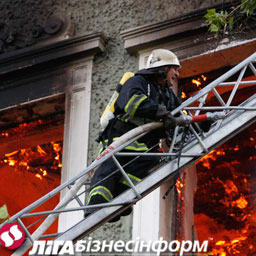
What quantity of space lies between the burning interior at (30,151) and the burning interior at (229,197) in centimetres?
249

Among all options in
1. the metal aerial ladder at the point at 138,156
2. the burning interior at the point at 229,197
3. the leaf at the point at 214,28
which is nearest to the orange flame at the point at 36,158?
the burning interior at the point at 229,197

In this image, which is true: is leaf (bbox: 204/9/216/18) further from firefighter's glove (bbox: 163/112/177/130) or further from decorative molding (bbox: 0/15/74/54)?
decorative molding (bbox: 0/15/74/54)

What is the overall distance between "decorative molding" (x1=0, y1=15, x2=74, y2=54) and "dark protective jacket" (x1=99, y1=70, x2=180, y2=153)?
3.15 metres

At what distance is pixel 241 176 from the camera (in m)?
13.6

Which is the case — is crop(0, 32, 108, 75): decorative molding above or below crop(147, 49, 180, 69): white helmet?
above

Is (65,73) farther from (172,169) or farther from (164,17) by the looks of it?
(172,169)

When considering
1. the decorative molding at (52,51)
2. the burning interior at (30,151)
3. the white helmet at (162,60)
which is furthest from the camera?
the burning interior at (30,151)

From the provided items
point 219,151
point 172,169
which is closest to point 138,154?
point 172,169

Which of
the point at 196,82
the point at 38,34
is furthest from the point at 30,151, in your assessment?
the point at 196,82

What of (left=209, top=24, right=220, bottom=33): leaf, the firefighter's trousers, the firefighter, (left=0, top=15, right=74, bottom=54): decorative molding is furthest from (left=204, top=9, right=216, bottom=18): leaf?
(left=0, top=15, right=74, bottom=54): decorative molding

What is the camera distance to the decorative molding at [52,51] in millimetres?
10492

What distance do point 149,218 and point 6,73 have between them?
3.15 m

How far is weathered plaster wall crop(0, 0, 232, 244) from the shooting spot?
10250 mm

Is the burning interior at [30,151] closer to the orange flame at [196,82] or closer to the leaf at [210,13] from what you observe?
the orange flame at [196,82]
